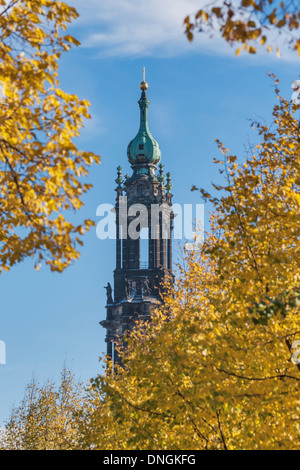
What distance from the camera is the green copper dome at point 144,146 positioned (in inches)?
3885

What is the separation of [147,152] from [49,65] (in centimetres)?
8681

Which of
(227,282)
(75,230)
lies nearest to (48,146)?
(75,230)

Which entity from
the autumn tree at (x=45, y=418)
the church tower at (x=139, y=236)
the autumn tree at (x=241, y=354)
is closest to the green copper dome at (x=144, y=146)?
the church tower at (x=139, y=236)

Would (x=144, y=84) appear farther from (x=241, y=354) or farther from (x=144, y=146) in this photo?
(x=241, y=354)

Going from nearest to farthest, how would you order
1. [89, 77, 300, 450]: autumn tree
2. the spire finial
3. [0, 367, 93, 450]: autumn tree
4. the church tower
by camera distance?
[89, 77, 300, 450]: autumn tree, [0, 367, 93, 450]: autumn tree, the church tower, the spire finial

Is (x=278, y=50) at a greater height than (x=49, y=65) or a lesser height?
lesser

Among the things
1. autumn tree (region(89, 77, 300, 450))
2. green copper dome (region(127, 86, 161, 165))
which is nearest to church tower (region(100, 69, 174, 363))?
green copper dome (region(127, 86, 161, 165))

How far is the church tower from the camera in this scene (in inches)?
3433

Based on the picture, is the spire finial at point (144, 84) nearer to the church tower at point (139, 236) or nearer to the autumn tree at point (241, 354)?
the church tower at point (139, 236)

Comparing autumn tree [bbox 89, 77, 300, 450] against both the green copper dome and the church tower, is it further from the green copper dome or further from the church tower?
the green copper dome

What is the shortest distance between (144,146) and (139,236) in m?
14.4

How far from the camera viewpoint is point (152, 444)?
16750 millimetres
